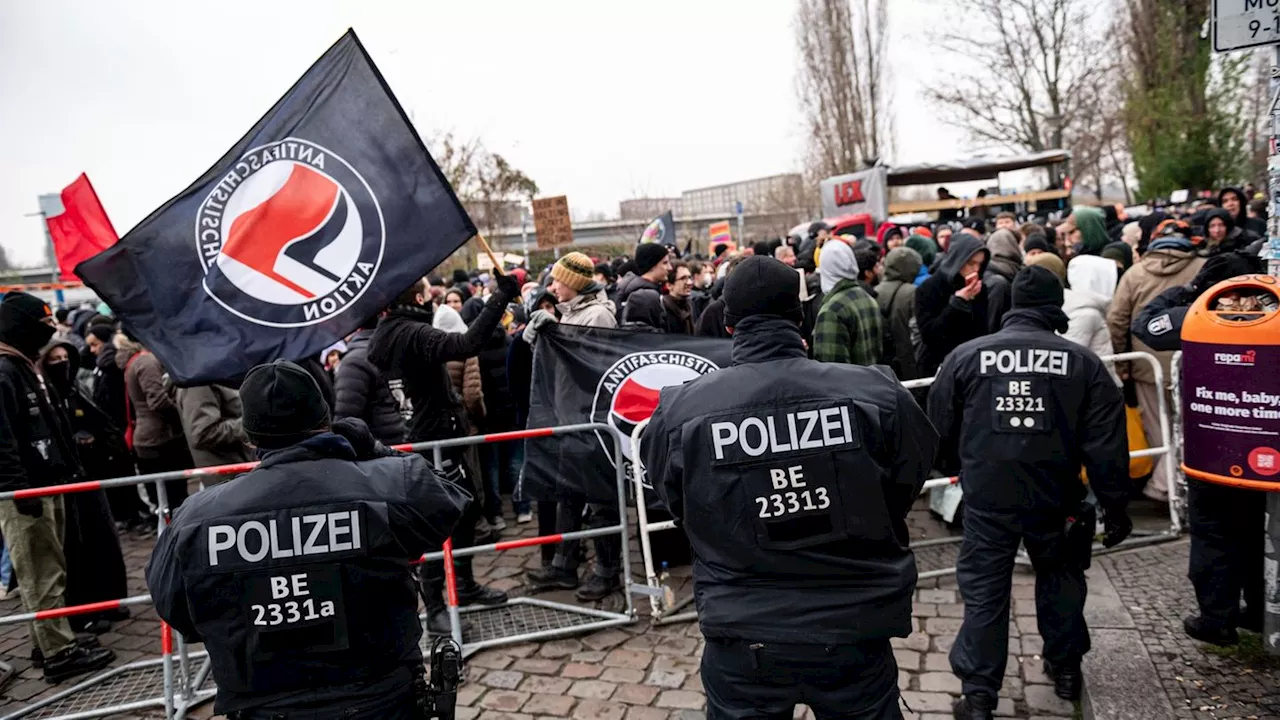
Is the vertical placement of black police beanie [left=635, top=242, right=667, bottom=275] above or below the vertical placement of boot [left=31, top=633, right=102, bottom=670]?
above

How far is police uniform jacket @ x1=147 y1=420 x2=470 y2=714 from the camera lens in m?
2.45

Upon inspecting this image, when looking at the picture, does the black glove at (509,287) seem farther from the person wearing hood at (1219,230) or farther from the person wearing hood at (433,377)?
the person wearing hood at (1219,230)

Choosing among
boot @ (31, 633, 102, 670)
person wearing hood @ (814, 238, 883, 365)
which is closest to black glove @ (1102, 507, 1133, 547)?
person wearing hood @ (814, 238, 883, 365)

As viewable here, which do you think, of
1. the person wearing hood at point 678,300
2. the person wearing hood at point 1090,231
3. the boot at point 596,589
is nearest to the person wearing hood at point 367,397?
the boot at point 596,589

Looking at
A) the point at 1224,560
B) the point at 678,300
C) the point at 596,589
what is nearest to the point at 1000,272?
the point at 678,300

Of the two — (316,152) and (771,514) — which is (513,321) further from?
(771,514)

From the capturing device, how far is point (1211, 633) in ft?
12.9

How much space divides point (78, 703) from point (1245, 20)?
666 centimetres

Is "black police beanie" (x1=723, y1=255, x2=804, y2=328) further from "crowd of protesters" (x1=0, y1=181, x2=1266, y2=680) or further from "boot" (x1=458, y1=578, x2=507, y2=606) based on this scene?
"boot" (x1=458, y1=578, x2=507, y2=606)

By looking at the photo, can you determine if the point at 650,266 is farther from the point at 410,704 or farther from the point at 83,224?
the point at 410,704

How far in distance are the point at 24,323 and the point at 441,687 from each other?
400 cm

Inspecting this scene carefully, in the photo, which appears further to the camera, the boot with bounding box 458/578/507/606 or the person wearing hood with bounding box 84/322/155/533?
the person wearing hood with bounding box 84/322/155/533

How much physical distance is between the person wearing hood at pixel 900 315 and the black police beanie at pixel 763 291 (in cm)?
404

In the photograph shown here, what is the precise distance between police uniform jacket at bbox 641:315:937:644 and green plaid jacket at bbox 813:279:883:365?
310cm
